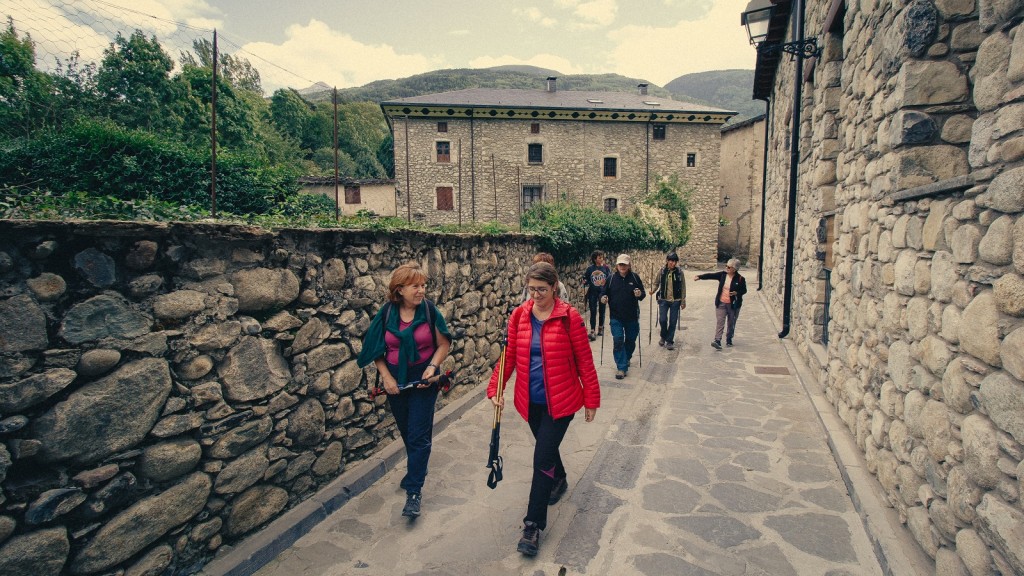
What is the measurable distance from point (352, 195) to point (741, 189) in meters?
25.4

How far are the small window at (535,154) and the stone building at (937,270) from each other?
27.4 meters

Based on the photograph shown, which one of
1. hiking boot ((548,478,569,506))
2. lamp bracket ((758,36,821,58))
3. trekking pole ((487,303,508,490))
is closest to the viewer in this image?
trekking pole ((487,303,508,490))

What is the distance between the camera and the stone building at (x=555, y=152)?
30.8 meters

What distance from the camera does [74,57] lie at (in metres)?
3.04

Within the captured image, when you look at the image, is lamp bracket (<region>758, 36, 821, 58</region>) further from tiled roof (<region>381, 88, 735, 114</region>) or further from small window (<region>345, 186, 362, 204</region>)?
tiled roof (<region>381, 88, 735, 114</region>)

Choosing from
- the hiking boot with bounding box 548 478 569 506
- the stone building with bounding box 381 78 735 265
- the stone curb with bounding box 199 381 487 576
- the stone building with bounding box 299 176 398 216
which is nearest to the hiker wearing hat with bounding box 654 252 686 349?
the hiking boot with bounding box 548 478 569 506

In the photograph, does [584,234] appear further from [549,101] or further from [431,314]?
[549,101]

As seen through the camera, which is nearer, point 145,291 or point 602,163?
point 145,291

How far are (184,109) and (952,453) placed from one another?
103 ft

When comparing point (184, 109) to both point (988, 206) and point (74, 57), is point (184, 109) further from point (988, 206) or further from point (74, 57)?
point (988, 206)

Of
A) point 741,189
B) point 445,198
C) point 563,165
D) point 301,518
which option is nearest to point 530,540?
point 301,518

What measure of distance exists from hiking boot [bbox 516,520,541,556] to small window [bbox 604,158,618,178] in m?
31.3

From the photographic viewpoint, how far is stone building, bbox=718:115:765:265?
31.8m

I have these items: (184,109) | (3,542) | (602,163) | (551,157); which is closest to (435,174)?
(551,157)
